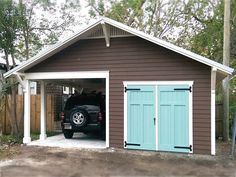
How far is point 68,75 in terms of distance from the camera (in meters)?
10.7

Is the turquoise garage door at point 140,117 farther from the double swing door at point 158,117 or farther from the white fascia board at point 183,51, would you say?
the white fascia board at point 183,51

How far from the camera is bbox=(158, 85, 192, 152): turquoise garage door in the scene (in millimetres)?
9422

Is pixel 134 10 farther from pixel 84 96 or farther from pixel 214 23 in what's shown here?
pixel 84 96

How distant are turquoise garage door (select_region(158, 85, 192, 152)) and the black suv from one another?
2454 millimetres

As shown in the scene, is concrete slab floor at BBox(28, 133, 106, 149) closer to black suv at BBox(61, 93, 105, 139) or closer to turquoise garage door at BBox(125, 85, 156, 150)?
black suv at BBox(61, 93, 105, 139)

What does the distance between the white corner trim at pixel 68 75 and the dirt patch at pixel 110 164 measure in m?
2.45

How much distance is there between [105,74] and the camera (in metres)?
10.3

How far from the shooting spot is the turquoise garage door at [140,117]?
9.77 meters

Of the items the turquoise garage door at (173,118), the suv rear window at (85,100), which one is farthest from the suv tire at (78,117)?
the turquoise garage door at (173,118)

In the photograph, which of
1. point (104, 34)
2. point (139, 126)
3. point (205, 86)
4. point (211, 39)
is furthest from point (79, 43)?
point (211, 39)

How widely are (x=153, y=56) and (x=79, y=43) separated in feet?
8.56

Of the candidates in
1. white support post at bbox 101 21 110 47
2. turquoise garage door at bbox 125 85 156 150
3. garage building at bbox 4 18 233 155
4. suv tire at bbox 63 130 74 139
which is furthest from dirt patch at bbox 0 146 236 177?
white support post at bbox 101 21 110 47

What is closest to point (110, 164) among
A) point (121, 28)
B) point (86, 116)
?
point (86, 116)

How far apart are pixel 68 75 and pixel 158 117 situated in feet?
11.1
